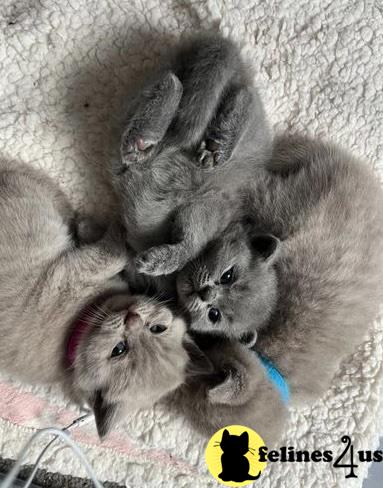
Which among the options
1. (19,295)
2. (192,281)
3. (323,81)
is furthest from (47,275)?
(323,81)

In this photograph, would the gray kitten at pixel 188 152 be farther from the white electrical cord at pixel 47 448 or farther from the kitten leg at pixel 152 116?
the white electrical cord at pixel 47 448

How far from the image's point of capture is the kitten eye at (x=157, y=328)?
54.3 inches

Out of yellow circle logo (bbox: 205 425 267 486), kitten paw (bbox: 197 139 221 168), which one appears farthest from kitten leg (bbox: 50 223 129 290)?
yellow circle logo (bbox: 205 425 267 486)

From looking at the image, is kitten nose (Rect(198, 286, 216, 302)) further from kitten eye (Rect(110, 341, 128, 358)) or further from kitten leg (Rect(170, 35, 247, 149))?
kitten leg (Rect(170, 35, 247, 149))

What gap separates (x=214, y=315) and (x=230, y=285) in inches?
4.1

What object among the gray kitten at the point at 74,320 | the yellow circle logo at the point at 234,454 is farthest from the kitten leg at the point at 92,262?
the yellow circle logo at the point at 234,454

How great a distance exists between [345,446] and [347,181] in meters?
0.92

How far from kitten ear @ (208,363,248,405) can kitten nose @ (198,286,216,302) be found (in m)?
0.21

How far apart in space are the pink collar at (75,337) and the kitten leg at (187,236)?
0.76 feet

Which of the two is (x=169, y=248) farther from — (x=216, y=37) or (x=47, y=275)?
(x=216, y=37)

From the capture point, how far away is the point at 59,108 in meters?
1.47

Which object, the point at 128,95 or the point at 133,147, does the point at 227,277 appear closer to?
the point at 133,147

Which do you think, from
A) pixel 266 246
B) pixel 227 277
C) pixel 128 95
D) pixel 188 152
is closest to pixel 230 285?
pixel 227 277

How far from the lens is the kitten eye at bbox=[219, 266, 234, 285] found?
1.36 metres
